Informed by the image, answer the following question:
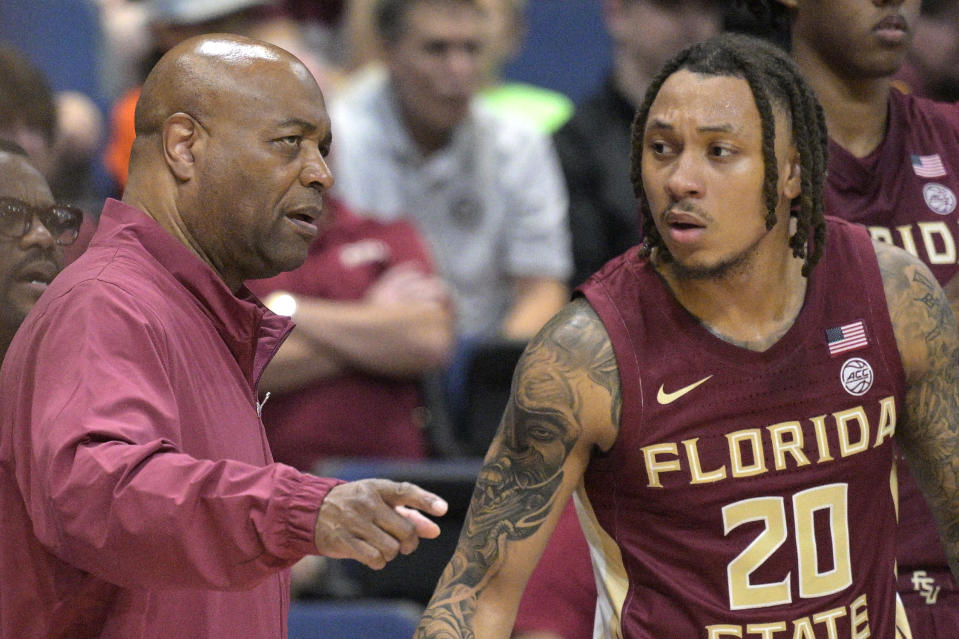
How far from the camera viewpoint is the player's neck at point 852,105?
3498 mm

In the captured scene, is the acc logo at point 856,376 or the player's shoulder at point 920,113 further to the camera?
the player's shoulder at point 920,113

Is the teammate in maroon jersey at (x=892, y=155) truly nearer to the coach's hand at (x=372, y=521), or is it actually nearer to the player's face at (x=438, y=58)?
the coach's hand at (x=372, y=521)

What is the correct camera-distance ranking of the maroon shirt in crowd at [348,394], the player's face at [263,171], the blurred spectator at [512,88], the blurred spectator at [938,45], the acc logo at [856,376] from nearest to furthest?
the player's face at [263,171]
the acc logo at [856,376]
the maroon shirt in crowd at [348,394]
the blurred spectator at [938,45]
the blurred spectator at [512,88]

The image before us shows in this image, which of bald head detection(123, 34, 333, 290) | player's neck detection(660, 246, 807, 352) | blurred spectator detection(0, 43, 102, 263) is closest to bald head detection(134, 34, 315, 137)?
bald head detection(123, 34, 333, 290)

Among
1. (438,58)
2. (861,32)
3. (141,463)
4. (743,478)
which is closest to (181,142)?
(141,463)

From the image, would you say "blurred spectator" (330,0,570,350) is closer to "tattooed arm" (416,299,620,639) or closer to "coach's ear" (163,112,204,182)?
"tattooed arm" (416,299,620,639)

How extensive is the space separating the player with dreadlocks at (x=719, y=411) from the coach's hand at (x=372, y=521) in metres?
0.82

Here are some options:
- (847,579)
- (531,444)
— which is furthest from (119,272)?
(847,579)

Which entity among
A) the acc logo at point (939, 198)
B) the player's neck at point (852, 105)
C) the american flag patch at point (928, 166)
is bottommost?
the acc logo at point (939, 198)

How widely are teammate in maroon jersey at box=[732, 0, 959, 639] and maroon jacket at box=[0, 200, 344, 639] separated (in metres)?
1.46

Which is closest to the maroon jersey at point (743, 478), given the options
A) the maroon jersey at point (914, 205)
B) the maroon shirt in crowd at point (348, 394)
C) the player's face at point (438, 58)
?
the maroon jersey at point (914, 205)

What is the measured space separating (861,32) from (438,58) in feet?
9.20

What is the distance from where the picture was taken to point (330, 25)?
747cm

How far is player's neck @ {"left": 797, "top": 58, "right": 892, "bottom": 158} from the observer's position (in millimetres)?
3498
